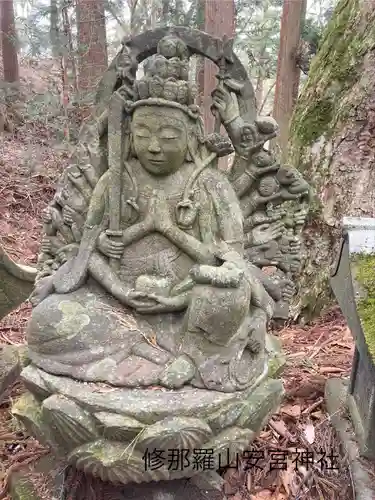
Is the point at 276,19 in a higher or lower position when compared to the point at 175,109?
higher

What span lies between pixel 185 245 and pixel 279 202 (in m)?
0.59

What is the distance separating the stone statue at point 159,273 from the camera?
2143mm

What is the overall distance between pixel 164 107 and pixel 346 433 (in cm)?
206

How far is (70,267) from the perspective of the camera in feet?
8.86

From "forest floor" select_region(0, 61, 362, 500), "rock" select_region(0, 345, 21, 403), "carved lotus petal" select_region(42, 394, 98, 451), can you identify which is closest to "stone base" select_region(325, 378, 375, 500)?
"forest floor" select_region(0, 61, 362, 500)

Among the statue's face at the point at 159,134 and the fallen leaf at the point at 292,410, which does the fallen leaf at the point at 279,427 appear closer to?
the fallen leaf at the point at 292,410

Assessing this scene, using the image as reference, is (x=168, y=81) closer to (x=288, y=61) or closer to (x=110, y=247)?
(x=110, y=247)

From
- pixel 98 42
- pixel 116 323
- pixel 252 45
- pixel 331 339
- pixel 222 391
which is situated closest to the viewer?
pixel 222 391

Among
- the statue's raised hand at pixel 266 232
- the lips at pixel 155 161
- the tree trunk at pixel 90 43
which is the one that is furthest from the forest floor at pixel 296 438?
the tree trunk at pixel 90 43

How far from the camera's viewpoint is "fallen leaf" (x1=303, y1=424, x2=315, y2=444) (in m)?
3.25

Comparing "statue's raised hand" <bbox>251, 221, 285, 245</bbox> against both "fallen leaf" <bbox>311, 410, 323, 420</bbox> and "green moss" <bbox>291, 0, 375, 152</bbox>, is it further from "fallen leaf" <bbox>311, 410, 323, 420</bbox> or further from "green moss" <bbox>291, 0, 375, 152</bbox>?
"green moss" <bbox>291, 0, 375, 152</bbox>

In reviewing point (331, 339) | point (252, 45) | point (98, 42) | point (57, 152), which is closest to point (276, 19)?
point (252, 45)

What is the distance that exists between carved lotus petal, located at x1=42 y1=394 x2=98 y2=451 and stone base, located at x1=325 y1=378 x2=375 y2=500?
4.63ft

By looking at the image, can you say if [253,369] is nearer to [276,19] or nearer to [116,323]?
[116,323]
